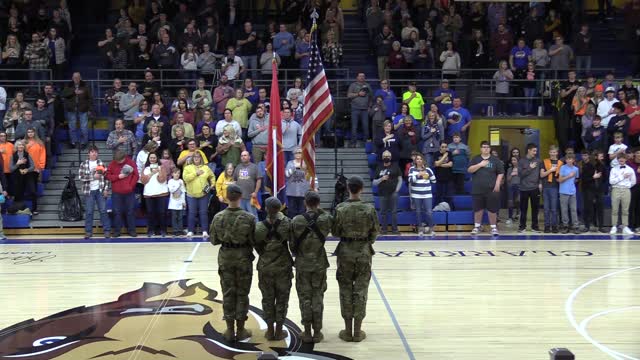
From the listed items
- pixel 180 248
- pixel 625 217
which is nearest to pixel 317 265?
pixel 180 248

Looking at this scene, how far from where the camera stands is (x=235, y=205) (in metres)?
10.2

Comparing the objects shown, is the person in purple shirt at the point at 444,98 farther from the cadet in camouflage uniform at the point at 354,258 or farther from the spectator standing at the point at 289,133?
the cadet in camouflage uniform at the point at 354,258

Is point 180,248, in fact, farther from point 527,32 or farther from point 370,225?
point 527,32

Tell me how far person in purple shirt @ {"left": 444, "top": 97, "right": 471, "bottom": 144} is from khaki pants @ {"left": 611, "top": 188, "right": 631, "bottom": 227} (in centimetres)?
389

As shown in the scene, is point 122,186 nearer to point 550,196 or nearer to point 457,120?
point 457,120

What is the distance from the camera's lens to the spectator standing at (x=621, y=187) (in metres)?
19.0

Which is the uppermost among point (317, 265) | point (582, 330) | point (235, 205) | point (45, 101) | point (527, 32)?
point (527, 32)

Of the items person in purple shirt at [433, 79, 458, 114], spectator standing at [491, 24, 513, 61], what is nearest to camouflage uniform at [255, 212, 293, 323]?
person in purple shirt at [433, 79, 458, 114]

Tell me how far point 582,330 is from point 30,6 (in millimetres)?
20213

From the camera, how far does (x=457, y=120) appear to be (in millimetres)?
20953

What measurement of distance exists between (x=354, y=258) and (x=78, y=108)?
13427 mm

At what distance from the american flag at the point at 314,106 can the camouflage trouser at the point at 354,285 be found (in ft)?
7.93

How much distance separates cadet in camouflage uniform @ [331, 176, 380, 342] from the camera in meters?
10.0

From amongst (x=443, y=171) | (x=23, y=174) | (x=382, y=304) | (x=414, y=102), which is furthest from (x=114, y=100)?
(x=382, y=304)
